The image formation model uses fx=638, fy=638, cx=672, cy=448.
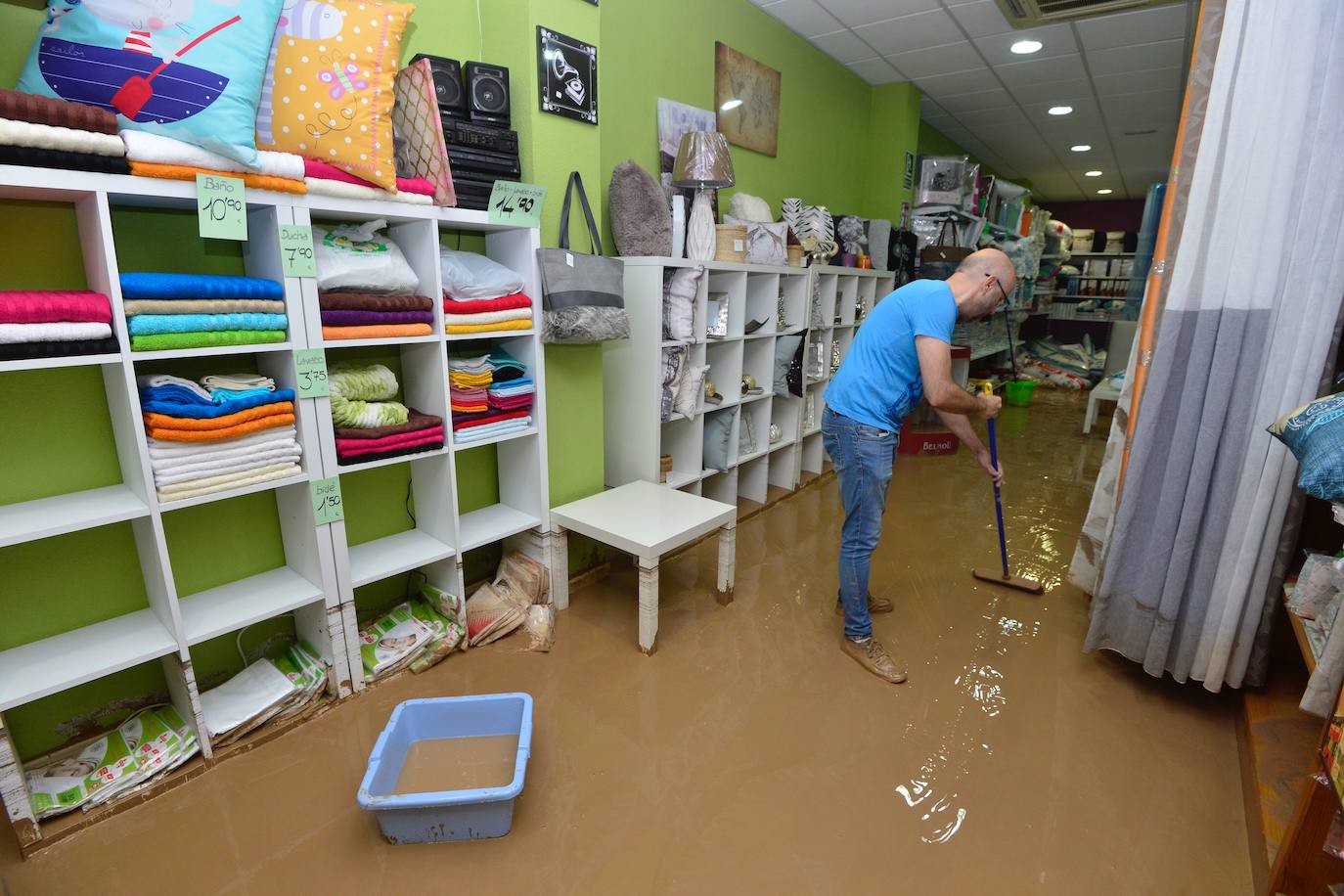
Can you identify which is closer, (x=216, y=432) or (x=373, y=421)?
(x=216, y=432)

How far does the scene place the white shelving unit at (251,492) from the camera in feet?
5.00

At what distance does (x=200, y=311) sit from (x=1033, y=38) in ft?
15.9

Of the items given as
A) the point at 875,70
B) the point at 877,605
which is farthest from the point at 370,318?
the point at 875,70

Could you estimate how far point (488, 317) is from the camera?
7.30 feet

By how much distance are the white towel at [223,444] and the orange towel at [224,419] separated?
4 cm

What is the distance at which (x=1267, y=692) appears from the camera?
1.99 meters

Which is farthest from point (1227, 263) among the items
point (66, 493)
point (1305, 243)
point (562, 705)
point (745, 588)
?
point (66, 493)

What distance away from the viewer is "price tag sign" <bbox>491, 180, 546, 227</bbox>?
217cm

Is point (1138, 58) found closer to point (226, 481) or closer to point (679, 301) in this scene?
point (679, 301)

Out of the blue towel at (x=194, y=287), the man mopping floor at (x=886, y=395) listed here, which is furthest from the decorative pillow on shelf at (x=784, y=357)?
the blue towel at (x=194, y=287)

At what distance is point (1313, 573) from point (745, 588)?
188 centimetres

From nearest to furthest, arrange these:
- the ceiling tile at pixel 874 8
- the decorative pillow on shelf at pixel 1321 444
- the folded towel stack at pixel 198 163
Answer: the decorative pillow on shelf at pixel 1321 444 → the folded towel stack at pixel 198 163 → the ceiling tile at pixel 874 8

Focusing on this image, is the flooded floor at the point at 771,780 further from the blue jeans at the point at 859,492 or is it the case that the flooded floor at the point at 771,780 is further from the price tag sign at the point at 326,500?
the price tag sign at the point at 326,500

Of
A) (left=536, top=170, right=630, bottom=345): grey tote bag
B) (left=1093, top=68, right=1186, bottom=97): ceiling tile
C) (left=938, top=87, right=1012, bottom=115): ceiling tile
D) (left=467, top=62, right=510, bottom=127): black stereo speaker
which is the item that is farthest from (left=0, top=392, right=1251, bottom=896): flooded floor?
(left=938, top=87, right=1012, bottom=115): ceiling tile
